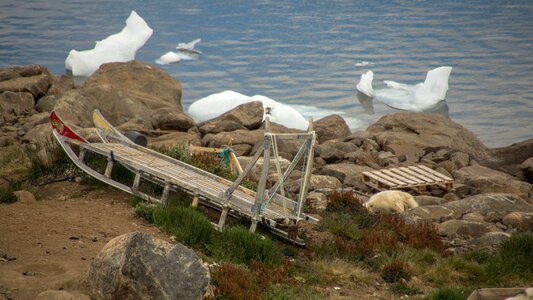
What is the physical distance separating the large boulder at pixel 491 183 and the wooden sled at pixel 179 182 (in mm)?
5474

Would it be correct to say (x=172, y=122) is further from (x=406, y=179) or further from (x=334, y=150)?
(x=406, y=179)

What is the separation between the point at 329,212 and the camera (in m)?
11.8

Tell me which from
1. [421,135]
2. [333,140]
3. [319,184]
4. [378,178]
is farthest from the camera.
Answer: [421,135]

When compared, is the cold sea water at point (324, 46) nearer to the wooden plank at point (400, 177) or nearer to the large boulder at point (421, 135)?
the large boulder at point (421, 135)

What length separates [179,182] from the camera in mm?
10422

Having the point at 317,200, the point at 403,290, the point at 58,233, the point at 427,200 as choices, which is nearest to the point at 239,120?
the point at 427,200

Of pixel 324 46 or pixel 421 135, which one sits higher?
pixel 421 135

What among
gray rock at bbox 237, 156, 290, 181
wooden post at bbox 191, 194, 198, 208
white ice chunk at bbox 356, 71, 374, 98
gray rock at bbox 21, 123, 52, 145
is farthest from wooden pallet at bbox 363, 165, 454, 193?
white ice chunk at bbox 356, 71, 374, 98

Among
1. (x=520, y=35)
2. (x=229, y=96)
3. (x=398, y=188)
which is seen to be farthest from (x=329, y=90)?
(x=398, y=188)

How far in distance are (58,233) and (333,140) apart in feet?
34.4

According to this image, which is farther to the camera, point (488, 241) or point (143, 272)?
point (488, 241)

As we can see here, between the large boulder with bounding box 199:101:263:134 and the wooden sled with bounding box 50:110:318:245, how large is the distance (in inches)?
241

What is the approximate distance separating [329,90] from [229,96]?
6.01 m

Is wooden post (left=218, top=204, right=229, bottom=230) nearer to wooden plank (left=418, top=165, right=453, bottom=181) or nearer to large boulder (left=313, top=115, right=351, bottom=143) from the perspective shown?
Answer: wooden plank (left=418, top=165, right=453, bottom=181)
